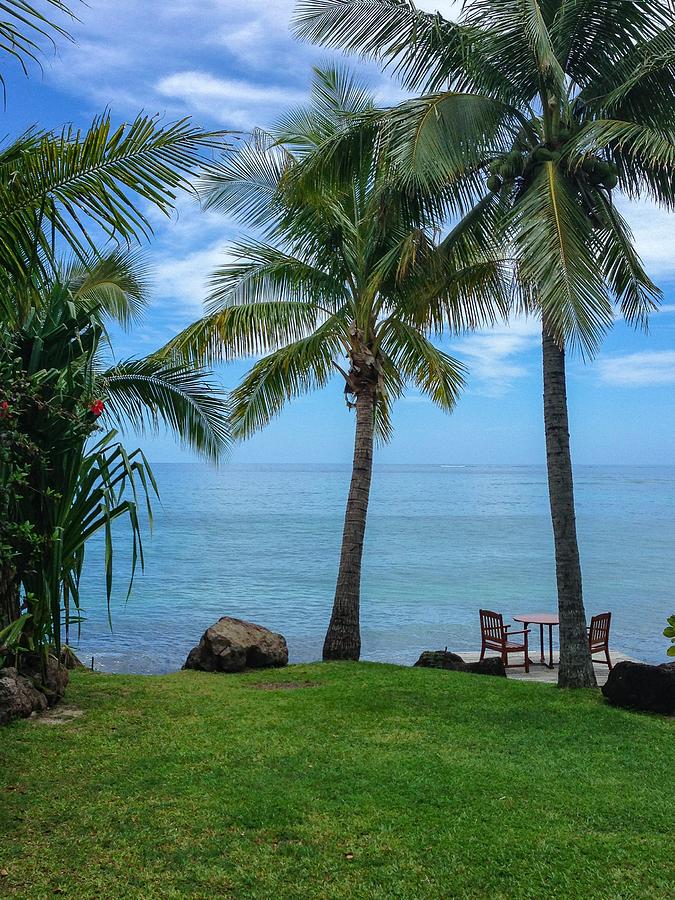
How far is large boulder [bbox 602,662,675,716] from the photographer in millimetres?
8406

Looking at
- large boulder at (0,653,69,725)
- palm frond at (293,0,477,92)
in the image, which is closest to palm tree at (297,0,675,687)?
palm frond at (293,0,477,92)

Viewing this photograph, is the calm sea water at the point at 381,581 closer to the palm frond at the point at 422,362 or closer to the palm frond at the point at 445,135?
the palm frond at the point at 422,362

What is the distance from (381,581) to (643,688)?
27.1m

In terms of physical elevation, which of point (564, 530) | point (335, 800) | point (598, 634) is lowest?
point (598, 634)

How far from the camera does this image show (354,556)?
487 inches

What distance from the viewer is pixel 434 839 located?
469 cm

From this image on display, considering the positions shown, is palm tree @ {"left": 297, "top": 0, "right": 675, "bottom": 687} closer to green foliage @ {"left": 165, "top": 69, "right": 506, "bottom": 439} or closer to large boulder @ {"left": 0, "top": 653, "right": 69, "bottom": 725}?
green foliage @ {"left": 165, "top": 69, "right": 506, "bottom": 439}

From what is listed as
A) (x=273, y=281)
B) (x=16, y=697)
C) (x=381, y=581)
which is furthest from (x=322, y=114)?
(x=381, y=581)

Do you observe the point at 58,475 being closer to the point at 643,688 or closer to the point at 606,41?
A: the point at 643,688

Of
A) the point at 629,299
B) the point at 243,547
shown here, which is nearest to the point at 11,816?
the point at 629,299

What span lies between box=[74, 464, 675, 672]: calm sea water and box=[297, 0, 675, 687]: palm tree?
34.7 feet

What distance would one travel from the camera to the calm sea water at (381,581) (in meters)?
21.5

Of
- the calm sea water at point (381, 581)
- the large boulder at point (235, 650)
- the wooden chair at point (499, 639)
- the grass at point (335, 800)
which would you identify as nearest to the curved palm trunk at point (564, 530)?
the grass at point (335, 800)

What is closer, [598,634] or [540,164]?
[540,164]
